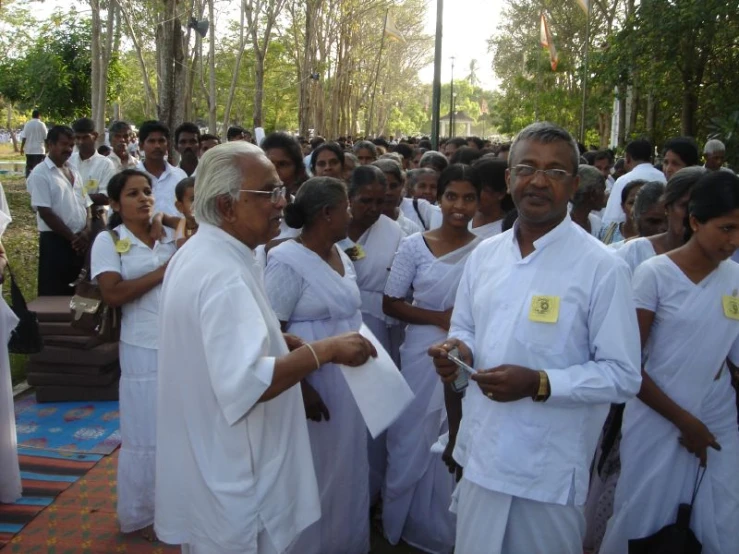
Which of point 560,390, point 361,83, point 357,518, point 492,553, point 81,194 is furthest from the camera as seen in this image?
point 361,83

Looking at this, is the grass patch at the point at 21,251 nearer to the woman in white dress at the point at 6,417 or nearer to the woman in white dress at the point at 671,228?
the woman in white dress at the point at 6,417

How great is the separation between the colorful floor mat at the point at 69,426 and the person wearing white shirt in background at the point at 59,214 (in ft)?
4.79

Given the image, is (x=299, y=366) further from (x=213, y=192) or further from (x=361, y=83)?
(x=361, y=83)

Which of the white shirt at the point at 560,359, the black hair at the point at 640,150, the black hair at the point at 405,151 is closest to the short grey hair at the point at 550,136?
the white shirt at the point at 560,359

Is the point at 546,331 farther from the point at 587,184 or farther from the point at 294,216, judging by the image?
the point at 587,184

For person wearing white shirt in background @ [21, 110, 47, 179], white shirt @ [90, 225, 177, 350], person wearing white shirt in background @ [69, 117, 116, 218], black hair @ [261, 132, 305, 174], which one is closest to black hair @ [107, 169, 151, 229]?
white shirt @ [90, 225, 177, 350]

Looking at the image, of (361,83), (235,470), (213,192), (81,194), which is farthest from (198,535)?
(361,83)

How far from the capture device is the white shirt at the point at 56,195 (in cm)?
688

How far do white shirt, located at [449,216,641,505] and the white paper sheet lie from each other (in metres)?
0.32

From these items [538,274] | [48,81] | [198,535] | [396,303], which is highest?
[48,81]

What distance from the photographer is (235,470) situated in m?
2.38

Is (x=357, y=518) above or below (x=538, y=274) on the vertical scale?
below

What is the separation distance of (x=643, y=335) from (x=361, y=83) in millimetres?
48487

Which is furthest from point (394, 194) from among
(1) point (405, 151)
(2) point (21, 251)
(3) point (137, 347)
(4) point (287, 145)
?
(2) point (21, 251)
